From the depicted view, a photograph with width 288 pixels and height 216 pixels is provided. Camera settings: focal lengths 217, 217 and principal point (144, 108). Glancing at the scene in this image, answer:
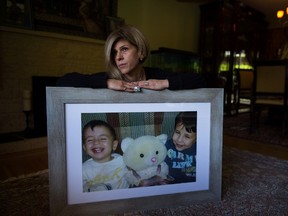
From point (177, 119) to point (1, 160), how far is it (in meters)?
1.44

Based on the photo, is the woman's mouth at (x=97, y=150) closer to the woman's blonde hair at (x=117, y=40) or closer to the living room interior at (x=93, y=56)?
the woman's blonde hair at (x=117, y=40)

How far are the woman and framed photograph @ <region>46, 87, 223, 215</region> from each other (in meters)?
0.03

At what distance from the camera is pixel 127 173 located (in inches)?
30.0

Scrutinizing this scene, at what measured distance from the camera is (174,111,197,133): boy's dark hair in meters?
0.81

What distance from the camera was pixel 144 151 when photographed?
0.78 meters

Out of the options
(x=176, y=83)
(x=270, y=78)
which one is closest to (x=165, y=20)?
(x=270, y=78)

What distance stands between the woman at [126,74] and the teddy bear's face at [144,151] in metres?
0.18

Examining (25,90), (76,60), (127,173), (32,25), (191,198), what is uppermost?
(32,25)

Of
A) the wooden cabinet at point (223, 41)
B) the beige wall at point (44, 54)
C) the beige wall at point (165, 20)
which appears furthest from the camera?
the wooden cabinet at point (223, 41)

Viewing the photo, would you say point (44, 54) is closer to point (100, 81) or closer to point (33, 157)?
point (33, 157)

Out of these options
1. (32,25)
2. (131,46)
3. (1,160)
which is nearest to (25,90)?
(32,25)

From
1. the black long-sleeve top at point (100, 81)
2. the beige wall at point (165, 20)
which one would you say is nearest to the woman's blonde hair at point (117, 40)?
the black long-sleeve top at point (100, 81)

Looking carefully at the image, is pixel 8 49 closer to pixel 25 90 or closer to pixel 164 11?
pixel 25 90

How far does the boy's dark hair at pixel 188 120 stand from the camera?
2.66 feet
